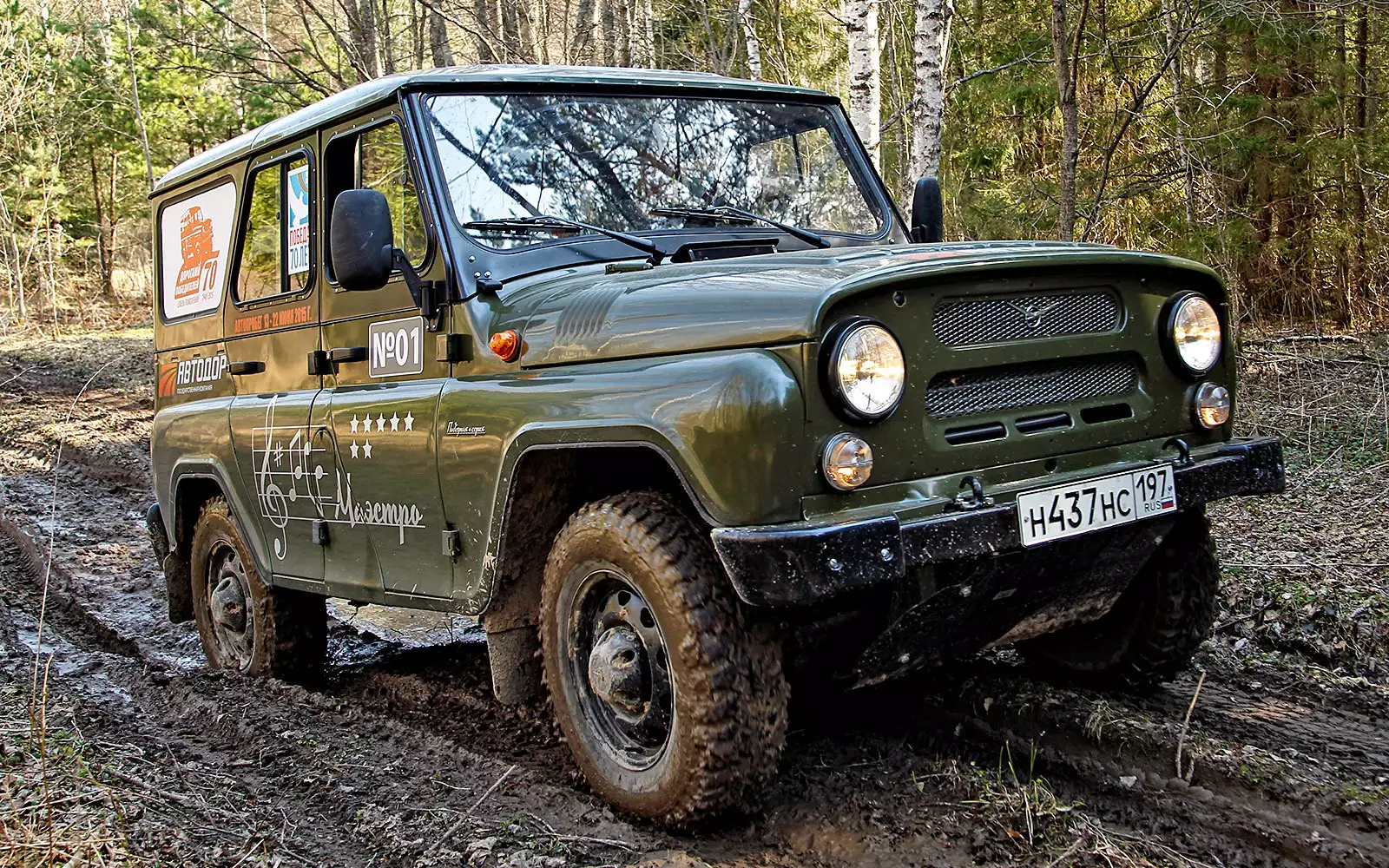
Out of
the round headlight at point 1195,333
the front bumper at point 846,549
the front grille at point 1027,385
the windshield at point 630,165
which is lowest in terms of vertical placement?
the front bumper at point 846,549

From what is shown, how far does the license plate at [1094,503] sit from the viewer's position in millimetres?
2939

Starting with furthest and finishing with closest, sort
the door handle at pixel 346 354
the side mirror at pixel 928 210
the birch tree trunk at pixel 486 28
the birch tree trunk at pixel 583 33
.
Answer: the birch tree trunk at pixel 583 33 < the birch tree trunk at pixel 486 28 < the side mirror at pixel 928 210 < the door handle at pixel 346 354

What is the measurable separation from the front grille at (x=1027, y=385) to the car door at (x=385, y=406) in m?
1.58

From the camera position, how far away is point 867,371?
9.25ft

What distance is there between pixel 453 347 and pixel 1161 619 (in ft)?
7.70

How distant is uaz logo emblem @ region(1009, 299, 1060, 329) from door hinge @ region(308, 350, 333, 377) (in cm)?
244

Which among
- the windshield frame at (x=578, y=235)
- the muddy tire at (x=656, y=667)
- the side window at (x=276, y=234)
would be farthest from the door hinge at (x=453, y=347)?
the side window at (x=276, y=234)

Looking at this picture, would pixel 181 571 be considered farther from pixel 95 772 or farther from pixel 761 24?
pixel 761 24

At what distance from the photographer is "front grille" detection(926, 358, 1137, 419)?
3.00m

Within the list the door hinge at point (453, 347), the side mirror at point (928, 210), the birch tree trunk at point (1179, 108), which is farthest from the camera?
the birch tree trunk at point (1179, 108)

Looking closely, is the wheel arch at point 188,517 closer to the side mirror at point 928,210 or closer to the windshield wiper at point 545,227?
the windshield wiper at point 545,227

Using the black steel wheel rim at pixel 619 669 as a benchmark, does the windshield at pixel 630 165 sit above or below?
above

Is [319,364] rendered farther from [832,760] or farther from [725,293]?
[832,760]

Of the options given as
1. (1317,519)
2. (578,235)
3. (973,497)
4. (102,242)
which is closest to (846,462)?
(973,497)
